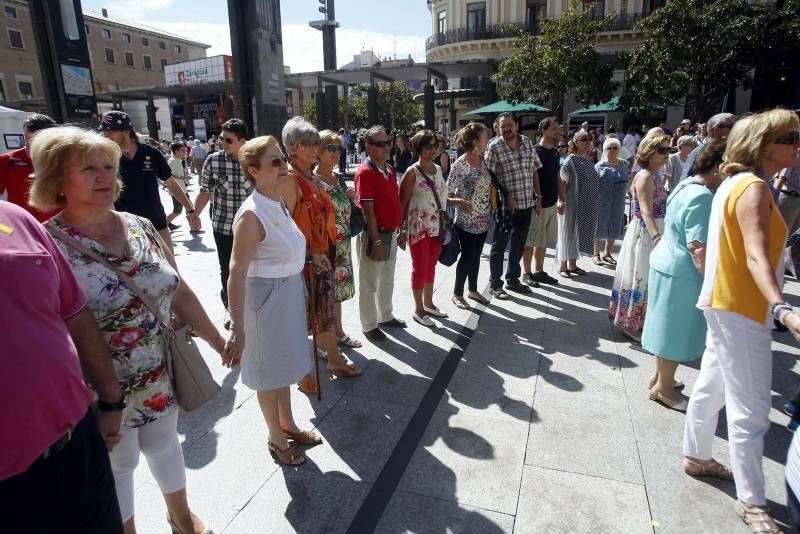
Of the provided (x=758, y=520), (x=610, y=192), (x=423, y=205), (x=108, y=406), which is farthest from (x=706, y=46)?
(x=108, y=406)

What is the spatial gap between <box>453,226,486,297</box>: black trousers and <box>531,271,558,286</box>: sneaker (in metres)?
1.10

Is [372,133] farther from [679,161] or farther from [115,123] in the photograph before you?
[679,161]

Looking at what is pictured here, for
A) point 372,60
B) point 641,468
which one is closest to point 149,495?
point 641,468

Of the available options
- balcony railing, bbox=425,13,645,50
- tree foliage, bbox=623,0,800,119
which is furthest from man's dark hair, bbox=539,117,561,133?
balcony railing, bbox=425,13,645,50

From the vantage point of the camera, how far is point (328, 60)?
33156mm

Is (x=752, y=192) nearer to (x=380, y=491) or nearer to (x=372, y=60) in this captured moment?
→ (x=380, y=491)

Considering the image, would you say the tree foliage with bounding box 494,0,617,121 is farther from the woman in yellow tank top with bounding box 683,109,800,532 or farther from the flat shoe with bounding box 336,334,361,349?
the woman in yellow tank top with bounding box 683,109,800,532

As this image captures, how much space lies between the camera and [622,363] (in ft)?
13.0

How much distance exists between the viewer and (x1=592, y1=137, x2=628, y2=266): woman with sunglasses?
6336 millimetres

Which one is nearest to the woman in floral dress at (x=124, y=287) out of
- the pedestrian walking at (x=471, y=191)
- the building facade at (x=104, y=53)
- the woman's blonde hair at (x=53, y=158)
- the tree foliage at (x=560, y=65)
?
the woman's blonde hair at (x=53, y=158)

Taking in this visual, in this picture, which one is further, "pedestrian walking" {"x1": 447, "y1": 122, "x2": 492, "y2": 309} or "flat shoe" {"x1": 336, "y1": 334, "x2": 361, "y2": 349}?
"pedestrian walking" {"x1": 447, "y1": 122, "x2": 492, "y2": 309}

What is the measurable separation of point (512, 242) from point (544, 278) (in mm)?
823

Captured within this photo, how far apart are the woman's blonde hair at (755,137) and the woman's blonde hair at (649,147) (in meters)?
1.85

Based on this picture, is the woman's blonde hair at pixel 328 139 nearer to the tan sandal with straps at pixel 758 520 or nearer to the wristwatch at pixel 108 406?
the wristwatch at pixel 108 406
